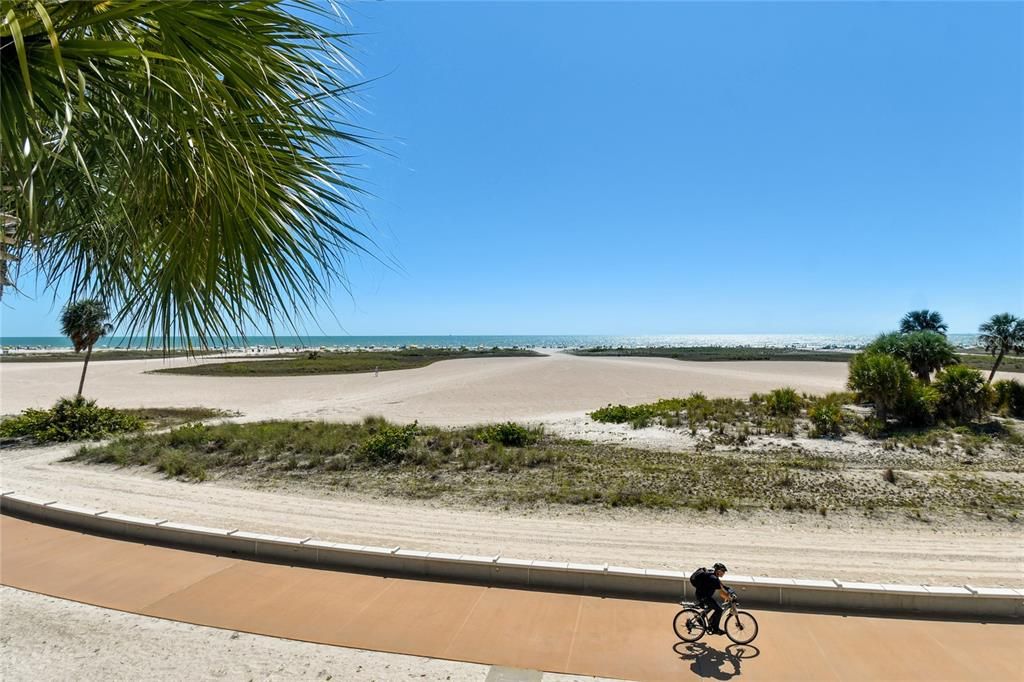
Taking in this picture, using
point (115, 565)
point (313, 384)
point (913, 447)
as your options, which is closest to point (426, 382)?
point (313, 384)

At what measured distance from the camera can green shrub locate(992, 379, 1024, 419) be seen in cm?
2197

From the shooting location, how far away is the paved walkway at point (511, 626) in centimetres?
479

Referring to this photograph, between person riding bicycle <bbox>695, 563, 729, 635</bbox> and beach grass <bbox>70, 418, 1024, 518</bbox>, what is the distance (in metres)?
5.66

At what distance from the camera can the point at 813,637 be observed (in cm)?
523

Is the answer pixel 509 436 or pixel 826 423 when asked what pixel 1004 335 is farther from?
pixel 509 436

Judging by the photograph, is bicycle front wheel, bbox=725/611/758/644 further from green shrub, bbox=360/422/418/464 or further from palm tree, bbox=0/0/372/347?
green shrub, bbox=360/422/418/464

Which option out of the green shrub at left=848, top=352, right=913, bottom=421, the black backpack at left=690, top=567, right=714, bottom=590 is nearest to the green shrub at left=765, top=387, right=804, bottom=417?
the green shrub at left=848, top=352, right=913, bottom=421

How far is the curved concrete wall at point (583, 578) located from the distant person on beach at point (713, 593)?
3.11 ft

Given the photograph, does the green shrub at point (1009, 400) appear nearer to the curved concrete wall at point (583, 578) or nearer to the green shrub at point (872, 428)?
the green shrub at point (872, 428)

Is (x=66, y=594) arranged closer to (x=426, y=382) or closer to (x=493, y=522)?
(x=493, y=522)

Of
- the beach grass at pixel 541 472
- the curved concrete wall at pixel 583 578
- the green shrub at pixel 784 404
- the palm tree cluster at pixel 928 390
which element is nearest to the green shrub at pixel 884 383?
the palm tree cluster at pixel 928 390

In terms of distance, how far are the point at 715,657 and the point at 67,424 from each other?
21.2 m

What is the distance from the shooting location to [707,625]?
5.00m

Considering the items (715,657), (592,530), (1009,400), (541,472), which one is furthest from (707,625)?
(1009,400)
